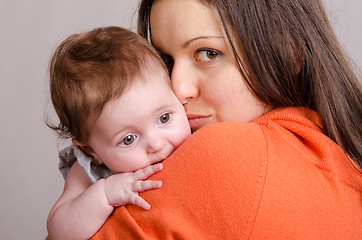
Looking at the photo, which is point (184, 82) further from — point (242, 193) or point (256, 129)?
point (242, 193)

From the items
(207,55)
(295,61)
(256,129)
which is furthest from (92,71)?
(295,61)

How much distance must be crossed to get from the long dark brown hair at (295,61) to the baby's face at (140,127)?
10.1 inches

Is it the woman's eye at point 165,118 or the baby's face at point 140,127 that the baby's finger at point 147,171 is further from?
the woman's eye at point 165,118

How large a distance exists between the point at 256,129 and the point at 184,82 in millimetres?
340

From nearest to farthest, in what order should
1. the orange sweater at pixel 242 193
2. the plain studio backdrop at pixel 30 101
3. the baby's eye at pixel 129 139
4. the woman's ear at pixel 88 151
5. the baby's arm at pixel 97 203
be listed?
the orange sweater at pixel 242 193
the baby's arm at pixel 97 203
the baby's eye at pixel 129 139
the woman's ear at pixel 88 151
the plain studio backdrop at pixel 30 101

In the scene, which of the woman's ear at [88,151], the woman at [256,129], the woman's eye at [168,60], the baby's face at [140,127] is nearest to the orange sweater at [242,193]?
the woman at [256,129]

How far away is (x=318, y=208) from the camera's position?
1.35m

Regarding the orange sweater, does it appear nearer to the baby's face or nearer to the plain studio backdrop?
the baby's face

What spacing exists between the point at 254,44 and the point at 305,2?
0.26 m

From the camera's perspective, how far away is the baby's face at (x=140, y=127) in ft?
4.76

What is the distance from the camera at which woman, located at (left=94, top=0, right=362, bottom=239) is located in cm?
128

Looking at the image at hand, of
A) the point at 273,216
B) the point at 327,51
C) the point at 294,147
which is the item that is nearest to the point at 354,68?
the point at 327,51

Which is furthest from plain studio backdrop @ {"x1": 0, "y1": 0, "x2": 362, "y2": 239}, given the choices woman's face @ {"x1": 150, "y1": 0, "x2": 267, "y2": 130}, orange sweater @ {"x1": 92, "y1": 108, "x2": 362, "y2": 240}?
orange sweater @ {"x1": 92, "y1": 108, "x2": 362, "y2": 240}

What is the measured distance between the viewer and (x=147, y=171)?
1395 mm
